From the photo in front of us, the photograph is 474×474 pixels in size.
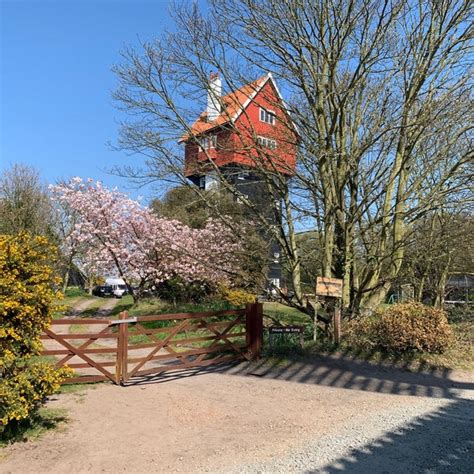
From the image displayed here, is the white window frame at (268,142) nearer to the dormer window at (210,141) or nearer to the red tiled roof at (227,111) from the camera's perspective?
the red tiled roof at (227,111)

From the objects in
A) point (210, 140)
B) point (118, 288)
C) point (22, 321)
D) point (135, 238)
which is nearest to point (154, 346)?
point (22, 321)

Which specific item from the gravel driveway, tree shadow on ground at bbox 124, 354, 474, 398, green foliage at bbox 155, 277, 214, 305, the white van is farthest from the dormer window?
the white van

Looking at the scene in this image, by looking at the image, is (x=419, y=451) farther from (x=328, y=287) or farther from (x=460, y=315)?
(x=460, y=315)

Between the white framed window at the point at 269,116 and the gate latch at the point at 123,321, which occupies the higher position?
the white framed window at the point at 269,116

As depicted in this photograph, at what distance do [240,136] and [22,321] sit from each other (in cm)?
820

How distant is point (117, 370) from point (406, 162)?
341 inches

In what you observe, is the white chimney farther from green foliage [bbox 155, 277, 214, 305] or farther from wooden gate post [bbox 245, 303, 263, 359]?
green foliage [bbox 155, 277, 214, 305]

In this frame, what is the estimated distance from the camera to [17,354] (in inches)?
215

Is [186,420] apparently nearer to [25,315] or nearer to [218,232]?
[25,315]

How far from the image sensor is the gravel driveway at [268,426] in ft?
15.5

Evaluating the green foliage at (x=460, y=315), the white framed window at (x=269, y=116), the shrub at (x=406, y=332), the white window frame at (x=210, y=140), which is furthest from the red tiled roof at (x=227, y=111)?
the green foliage at (x=460, y=315)

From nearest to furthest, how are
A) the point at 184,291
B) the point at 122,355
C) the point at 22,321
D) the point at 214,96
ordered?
1. the point at 22,321
2. the point at 122,355
3. the point at 214,96
4. the point at 184,291

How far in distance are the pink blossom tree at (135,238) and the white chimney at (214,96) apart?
894 centimetres

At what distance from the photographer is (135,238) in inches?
900
